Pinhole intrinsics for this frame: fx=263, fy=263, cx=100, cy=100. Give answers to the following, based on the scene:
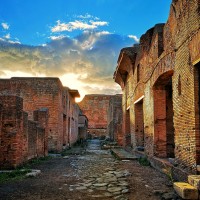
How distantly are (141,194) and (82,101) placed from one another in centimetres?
5005

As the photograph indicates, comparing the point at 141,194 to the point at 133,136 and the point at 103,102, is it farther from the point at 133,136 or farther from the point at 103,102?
the point at 103,102

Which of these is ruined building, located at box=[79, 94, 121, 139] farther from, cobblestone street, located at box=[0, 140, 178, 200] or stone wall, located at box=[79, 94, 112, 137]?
cobblestone street, located at box=[0, 140, 178, 200]

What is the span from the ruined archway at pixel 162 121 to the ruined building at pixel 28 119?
4797 mm

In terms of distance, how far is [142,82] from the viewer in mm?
12008

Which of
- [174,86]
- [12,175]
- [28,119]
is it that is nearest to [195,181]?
[174,86]

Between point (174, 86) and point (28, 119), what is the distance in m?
10.0

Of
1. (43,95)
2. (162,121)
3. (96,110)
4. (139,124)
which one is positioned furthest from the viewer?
(96,110)

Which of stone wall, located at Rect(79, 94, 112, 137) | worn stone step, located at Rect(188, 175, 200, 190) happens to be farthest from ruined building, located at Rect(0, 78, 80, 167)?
stone wall, located at Rect(79, 94, 112, 137)

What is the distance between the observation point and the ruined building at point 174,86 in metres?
5.93

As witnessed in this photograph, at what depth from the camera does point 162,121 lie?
9.59m

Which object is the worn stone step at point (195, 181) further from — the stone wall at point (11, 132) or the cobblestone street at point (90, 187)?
the stone wall at point (11, 132)

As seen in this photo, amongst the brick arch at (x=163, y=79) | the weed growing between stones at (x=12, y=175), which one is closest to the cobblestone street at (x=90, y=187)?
the weed growing between stones at (x=12, y=175)

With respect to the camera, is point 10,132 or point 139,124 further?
point 139,124

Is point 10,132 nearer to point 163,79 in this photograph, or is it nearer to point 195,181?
point 163,79
